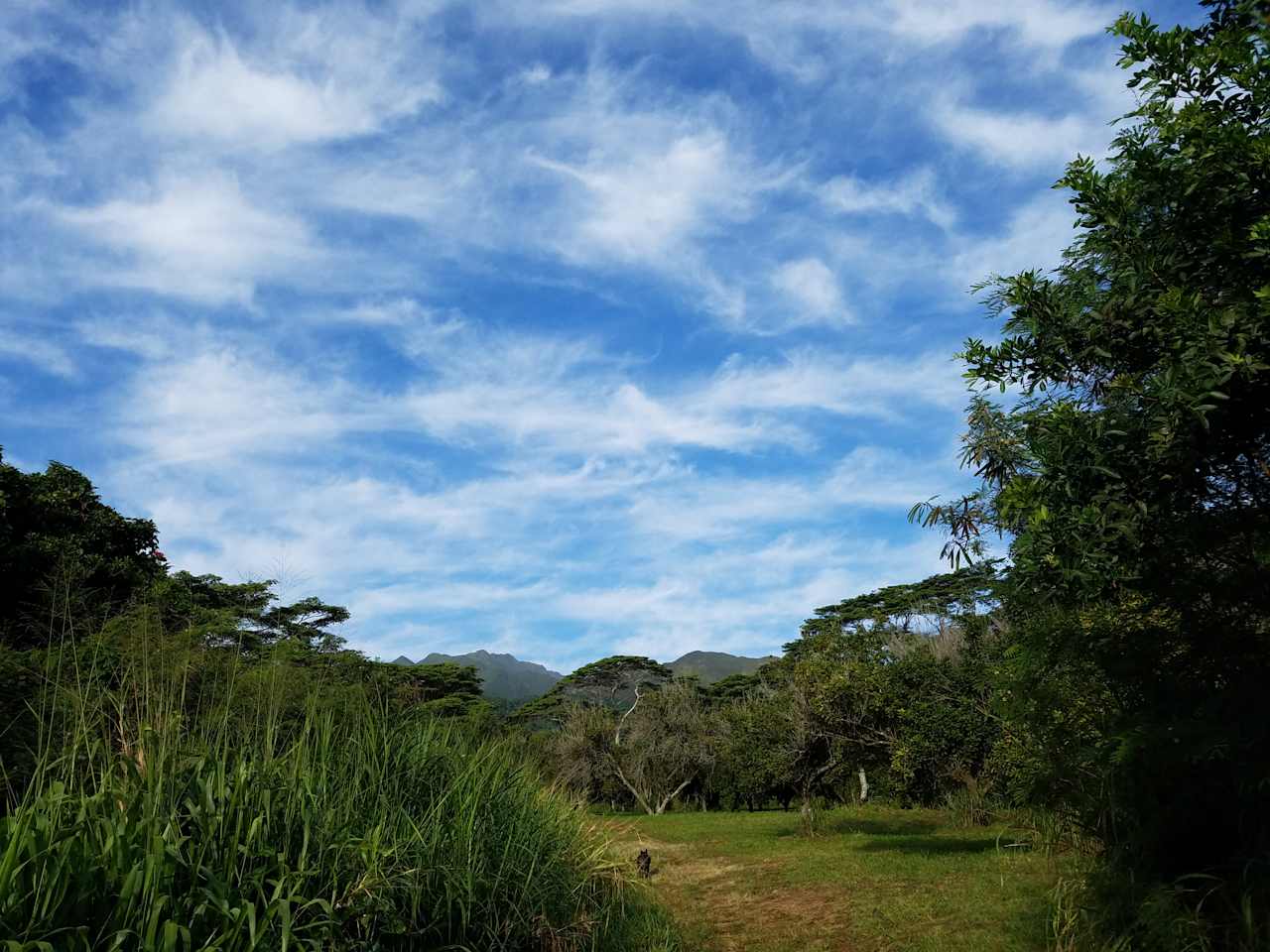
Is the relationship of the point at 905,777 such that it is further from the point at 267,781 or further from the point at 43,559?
the point at 43,559

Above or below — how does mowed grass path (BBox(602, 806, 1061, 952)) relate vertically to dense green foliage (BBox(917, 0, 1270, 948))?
below

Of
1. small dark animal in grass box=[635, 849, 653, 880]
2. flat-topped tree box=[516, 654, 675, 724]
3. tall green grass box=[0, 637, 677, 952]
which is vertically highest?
flat-topped tree box=[516, 654, 675, 724]

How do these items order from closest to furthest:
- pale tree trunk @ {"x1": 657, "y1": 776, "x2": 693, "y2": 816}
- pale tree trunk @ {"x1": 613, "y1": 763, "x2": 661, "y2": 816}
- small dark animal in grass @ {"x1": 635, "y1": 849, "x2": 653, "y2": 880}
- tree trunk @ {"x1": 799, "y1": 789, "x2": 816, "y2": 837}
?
small dark animal in grass @ {"x1": 635, "y1": 849, "x2": 653, "y2": 880} → tree trunk @ {"x1": 799, "y1": 789, "x2": 816, "y2": 837} → pale tree trunk @ {"x1": 613, "y1": 763, "x2": 661, "y2": 816} → pale tree trunk @ {"x1": 657, "y1": 776, "x2": 693, "y2": 816}

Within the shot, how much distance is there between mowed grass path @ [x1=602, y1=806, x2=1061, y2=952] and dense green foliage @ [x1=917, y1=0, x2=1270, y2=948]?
185 centimetres

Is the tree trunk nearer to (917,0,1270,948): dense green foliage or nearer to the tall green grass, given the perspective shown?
the tall green grass

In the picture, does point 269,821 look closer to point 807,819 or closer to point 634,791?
point 807,819

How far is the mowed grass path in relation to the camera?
922 centimetres

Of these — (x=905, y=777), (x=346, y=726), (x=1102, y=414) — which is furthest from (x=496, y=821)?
(x=905, y=777)

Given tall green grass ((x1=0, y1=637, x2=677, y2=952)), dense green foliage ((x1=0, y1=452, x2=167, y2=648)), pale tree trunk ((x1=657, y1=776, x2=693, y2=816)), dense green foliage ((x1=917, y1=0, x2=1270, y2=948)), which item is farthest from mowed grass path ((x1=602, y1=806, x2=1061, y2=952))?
pale tree trunk ((x1=657, y1=776, x2=693, y2=816))

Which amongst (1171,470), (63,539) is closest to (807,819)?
(1171,470)

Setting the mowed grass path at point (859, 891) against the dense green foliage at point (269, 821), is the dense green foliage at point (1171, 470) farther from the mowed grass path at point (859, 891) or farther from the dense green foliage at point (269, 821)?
the dense green foliage at point (269, 821)

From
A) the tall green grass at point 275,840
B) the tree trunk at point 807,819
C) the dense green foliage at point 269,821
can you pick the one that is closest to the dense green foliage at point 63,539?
the dense green foliage at point 269,821

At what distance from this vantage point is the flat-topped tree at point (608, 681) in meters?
44.3

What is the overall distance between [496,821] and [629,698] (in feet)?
123
